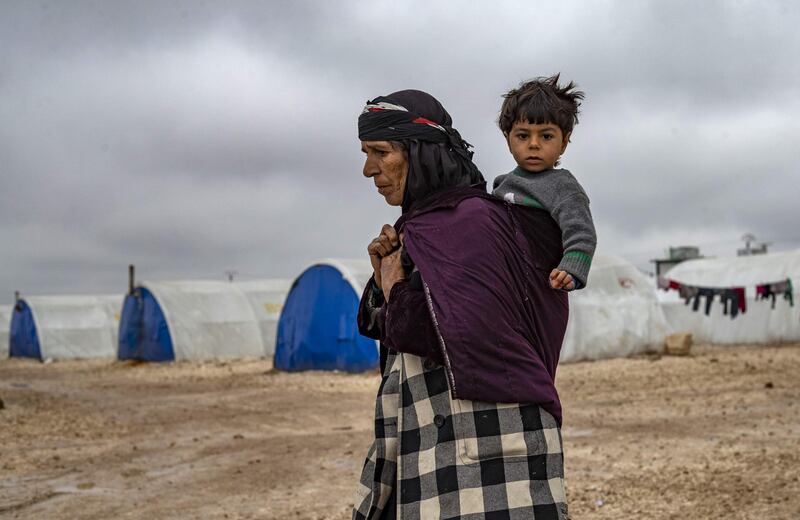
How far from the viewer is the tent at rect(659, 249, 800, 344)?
22467mm

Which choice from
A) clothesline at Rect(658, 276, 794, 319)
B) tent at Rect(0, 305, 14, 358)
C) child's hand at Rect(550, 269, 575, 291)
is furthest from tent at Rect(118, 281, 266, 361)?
child's hand at Rect(550, 269, 575, 291)

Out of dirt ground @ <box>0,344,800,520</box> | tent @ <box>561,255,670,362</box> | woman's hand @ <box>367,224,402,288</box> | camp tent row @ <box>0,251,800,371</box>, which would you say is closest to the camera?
woman's hand @ <box>367,224,402,288</box>

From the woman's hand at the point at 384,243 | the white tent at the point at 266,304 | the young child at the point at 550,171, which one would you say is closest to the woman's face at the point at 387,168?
the woman's hand at the point at 384,243

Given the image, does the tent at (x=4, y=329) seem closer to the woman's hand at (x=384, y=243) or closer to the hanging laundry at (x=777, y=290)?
the hanging laundry at (x=777, y=290)

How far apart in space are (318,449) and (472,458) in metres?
5.73

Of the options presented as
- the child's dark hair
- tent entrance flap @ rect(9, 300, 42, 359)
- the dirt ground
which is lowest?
the dirt ground

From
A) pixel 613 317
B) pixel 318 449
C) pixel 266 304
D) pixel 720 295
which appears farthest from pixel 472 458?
pixel 266 304

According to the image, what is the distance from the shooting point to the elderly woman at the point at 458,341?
1.80 meters

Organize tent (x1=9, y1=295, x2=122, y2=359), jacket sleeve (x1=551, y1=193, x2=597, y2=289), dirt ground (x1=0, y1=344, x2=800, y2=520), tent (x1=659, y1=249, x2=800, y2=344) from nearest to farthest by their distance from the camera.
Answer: jacket sleeve (x1=551, y1=193, x2=597, y2=289) → dirt ground (x1=0, y1=344, x2=800, y2=520) → tent (x1=659, y1=249, x2=800, y2=344) → tent (x1=9, y1=295, x2=122, y2=359)

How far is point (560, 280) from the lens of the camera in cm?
192

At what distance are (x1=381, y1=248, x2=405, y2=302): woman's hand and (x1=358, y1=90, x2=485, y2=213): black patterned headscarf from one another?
177 mm

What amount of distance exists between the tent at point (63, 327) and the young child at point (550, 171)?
3122 centimetres

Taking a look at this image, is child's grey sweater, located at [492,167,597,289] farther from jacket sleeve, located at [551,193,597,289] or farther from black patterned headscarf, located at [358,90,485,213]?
black patterned headscarf, located at [358,90,485,213]

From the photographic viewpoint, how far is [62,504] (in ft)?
17.7
